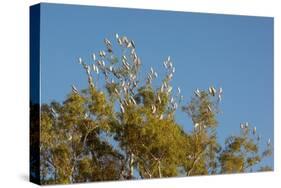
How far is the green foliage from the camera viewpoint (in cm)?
1088

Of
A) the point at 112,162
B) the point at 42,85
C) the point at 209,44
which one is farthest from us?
the point at 209,44

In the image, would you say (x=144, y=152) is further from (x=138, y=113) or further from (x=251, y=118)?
(x=251, y=118)

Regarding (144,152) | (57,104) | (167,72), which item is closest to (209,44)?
(167,72)

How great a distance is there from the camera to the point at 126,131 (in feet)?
37.3

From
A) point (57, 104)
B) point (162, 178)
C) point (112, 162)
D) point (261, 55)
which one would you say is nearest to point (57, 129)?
point (57, 104)

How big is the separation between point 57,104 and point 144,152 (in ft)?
5.31

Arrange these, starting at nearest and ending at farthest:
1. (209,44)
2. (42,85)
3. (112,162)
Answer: (42,85) → (112,162) → (209,44)

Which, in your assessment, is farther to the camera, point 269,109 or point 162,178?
point 269,109

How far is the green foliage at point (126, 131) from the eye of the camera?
10875mm

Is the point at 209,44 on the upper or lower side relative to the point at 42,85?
upper

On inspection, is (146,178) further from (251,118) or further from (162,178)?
(251,118)

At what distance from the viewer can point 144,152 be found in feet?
38.0

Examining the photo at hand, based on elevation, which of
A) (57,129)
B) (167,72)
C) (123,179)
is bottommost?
(123,179)

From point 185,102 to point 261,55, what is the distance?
169cm
